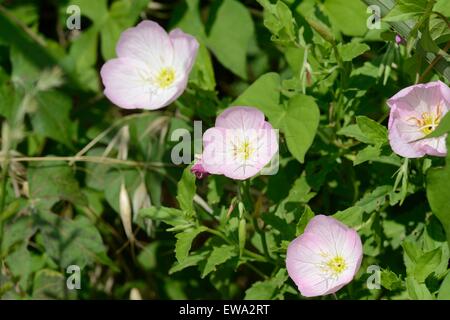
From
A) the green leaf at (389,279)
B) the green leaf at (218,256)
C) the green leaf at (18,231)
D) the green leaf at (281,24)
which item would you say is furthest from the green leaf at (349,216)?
the green leaf at (18,231)

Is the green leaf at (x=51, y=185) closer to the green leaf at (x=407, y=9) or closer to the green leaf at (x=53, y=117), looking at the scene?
the green leaf at (x=53, y=117)

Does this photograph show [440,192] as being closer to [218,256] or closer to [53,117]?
[218,256]

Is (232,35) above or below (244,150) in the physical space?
above

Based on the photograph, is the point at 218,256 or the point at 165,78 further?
the point at 165,78

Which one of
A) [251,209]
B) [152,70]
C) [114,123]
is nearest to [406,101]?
[251,209]

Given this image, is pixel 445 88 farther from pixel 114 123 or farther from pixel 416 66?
pixel 114 123

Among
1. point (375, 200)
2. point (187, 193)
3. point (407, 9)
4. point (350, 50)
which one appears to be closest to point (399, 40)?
point (350, 50)

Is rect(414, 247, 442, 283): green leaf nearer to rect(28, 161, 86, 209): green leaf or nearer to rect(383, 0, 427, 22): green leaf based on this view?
rect(383, 0, 427, 22): green leaf

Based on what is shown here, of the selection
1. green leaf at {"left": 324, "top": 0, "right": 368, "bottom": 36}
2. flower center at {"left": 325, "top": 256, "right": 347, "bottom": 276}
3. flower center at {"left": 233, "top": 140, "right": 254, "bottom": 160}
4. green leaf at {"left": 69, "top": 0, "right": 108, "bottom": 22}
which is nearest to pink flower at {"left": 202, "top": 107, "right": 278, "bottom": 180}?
flower center at {"left": 233, "top": 140, "right": 254, "bottom": 160}
